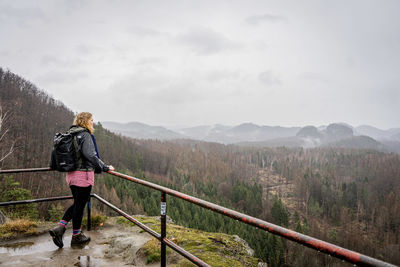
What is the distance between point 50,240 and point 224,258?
3.33 meters

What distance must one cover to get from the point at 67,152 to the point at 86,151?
0.28 metres

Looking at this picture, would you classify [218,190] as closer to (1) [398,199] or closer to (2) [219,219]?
(2) [219,219]

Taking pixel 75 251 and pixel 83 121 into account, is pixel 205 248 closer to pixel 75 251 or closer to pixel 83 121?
pixel 75 251

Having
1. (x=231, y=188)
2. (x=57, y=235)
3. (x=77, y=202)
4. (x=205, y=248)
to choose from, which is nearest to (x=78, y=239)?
(x=57, y=235)

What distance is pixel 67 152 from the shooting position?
3990 millimetres

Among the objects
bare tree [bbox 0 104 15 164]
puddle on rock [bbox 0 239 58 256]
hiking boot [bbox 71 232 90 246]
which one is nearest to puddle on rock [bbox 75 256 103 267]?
hiking boot [bbox 71 232 90 246]

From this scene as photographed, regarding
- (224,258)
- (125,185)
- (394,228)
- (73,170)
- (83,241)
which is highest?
(73,170)

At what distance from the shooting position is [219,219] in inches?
2156

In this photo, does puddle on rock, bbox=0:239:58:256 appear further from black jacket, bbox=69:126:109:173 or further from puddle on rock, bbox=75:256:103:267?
black jacket, bbox=69:126:109:173

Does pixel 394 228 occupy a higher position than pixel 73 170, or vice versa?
pixel 73 170

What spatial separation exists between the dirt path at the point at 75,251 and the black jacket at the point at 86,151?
1487mm

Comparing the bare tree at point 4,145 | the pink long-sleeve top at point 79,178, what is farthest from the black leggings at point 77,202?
the bare tree at point 4,145

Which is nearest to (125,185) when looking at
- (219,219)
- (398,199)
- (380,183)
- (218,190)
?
(219,219)

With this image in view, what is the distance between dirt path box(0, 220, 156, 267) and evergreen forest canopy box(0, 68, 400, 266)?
20.6 metres
